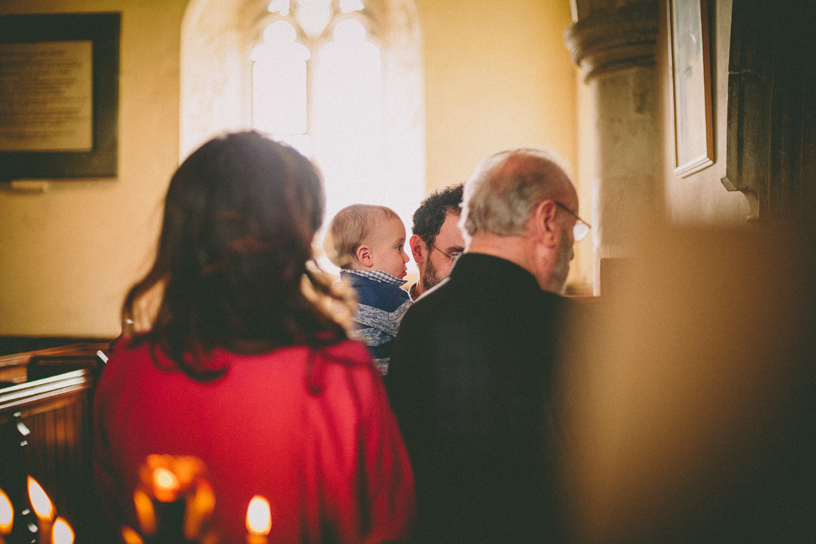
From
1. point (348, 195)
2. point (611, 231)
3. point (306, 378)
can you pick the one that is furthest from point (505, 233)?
point (348, 195)

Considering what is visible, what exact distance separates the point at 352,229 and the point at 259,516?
1339mm

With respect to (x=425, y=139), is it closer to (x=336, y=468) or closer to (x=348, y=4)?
(x=348, y=4)

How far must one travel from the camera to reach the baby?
1941 mm

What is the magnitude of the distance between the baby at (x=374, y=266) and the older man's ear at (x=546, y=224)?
812 mm

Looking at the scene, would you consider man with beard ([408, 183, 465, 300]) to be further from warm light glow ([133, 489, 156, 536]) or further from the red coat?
warm light glow ([133, 489, 156, 536])

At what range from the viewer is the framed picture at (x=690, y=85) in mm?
2716

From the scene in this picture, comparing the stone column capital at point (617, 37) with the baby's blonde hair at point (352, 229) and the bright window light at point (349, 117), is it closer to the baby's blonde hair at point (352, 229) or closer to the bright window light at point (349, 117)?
the baby's blonde hair at point (352, 229)

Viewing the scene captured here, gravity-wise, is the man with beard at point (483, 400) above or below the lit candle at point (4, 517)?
above

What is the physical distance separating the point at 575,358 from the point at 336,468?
1.63 feet

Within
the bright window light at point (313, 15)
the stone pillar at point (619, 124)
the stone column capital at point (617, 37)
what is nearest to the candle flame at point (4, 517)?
the stone pillar at point (619, 124)

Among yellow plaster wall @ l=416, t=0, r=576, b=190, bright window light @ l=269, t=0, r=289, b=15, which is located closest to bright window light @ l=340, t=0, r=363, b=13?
bright window light @ l=269, t=0, r=289, b=15

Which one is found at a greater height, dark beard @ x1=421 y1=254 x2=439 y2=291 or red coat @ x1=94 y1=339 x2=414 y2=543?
dark beard @ x1=421 y1=254 x2=439 y2=291

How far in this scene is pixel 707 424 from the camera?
158cm

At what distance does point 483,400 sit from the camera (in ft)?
3.57
